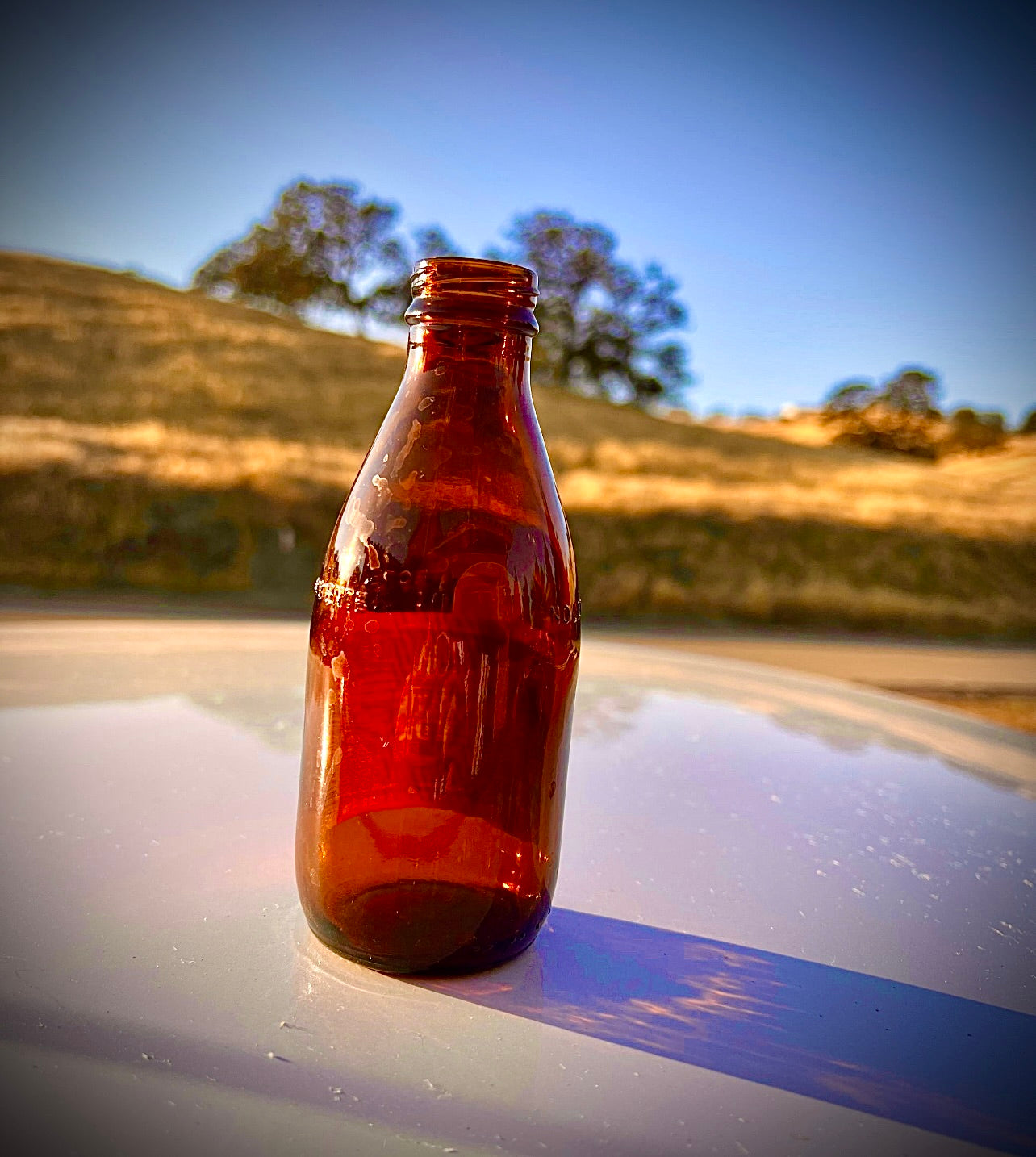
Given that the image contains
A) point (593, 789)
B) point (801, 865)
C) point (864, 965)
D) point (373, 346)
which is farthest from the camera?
point (373, 346)

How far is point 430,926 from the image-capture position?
2.19 ft

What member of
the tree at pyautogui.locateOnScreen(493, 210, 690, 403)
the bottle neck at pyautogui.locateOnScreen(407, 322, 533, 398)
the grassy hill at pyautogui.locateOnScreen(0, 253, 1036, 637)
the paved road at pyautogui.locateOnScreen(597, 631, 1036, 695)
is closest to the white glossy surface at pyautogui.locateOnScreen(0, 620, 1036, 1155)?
the bottle neck at pyautogui.locateOnScreen(407, 322, 533, 398)

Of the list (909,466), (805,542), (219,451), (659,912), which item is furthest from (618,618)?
(909,466)

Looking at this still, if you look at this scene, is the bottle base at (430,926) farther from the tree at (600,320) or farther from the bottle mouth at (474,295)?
the tree at (600,320)

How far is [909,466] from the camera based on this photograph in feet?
91.9

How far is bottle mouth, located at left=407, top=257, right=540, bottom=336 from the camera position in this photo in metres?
0.71

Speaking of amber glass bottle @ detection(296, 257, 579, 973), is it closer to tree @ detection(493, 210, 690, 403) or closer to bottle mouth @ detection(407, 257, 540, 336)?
bottle mouth @ detection(407, 257, 540, 336)

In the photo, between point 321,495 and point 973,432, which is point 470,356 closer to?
point 321,495

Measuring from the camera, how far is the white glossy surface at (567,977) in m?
0.48

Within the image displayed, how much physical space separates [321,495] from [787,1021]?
40.8 feet

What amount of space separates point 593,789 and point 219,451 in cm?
1444

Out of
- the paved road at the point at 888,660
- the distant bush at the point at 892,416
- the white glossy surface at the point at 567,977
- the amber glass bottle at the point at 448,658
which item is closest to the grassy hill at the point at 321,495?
the paved road at the point at 888,660

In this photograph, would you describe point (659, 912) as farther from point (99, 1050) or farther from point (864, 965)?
point (99, 1050)

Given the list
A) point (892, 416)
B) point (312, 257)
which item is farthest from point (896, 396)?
point (312, 257)
